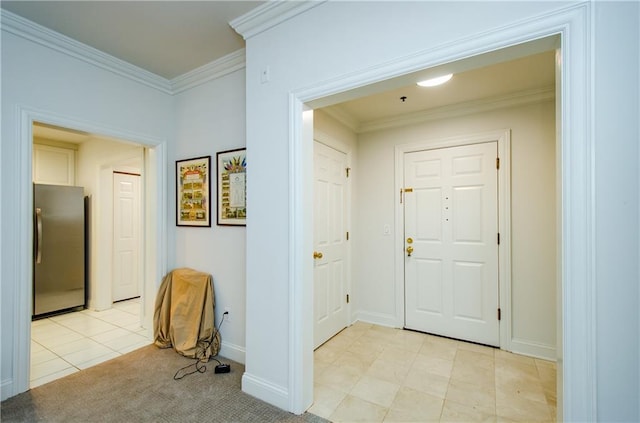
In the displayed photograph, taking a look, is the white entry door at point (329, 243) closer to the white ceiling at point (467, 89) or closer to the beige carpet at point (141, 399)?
the white ceiling at point (467, 89)

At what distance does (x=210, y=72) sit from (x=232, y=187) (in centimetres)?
114

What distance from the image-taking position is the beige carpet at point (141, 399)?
180cm

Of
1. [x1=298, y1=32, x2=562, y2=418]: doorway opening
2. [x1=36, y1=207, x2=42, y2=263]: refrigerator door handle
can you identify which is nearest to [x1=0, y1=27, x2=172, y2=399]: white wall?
[x1=36, y1=207, x2=42, y2=263]: refrigerator door handle

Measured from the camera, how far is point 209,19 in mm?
2037

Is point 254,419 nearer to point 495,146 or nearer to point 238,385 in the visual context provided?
point 238,385

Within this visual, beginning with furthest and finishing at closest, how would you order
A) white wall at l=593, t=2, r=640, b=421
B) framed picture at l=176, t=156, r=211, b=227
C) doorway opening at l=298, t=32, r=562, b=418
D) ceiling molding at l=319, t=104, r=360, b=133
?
ceiling molding at l=319, t=104, r=360, b=133 → framed picture at l=176, t=156, r=211, b=227 → doorway opening at l=298, t=32, r=562, b=418 → white wall at l=593, t=2, r=640, b=421

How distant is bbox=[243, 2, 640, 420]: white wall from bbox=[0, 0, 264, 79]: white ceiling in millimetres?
301

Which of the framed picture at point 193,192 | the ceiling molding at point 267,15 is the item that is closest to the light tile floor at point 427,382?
the framed picture at point 193,192

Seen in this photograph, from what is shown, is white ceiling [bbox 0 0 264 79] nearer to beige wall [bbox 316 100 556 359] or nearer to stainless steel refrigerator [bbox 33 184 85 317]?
beige wall [bbox 316 100 556 359]

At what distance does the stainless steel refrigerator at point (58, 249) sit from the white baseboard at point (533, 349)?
5.43 m

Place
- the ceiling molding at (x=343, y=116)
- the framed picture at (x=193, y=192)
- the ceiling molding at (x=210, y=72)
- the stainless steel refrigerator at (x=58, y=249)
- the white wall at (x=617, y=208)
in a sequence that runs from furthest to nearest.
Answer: the stainless steel refrigerator at (x=58, y=249) < the ceiling molding at (x=343, y=116) < the framed picture at (x=193, y=192) < the ceiling molding at (x=210, y=72) < the white wall at (x=617, y=208)

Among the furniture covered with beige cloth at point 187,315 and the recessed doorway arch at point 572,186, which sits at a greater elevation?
the recessed doorway arch at point 572,186

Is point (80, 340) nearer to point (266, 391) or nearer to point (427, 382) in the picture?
point (266, 391)

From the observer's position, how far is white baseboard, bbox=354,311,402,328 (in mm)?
3395
